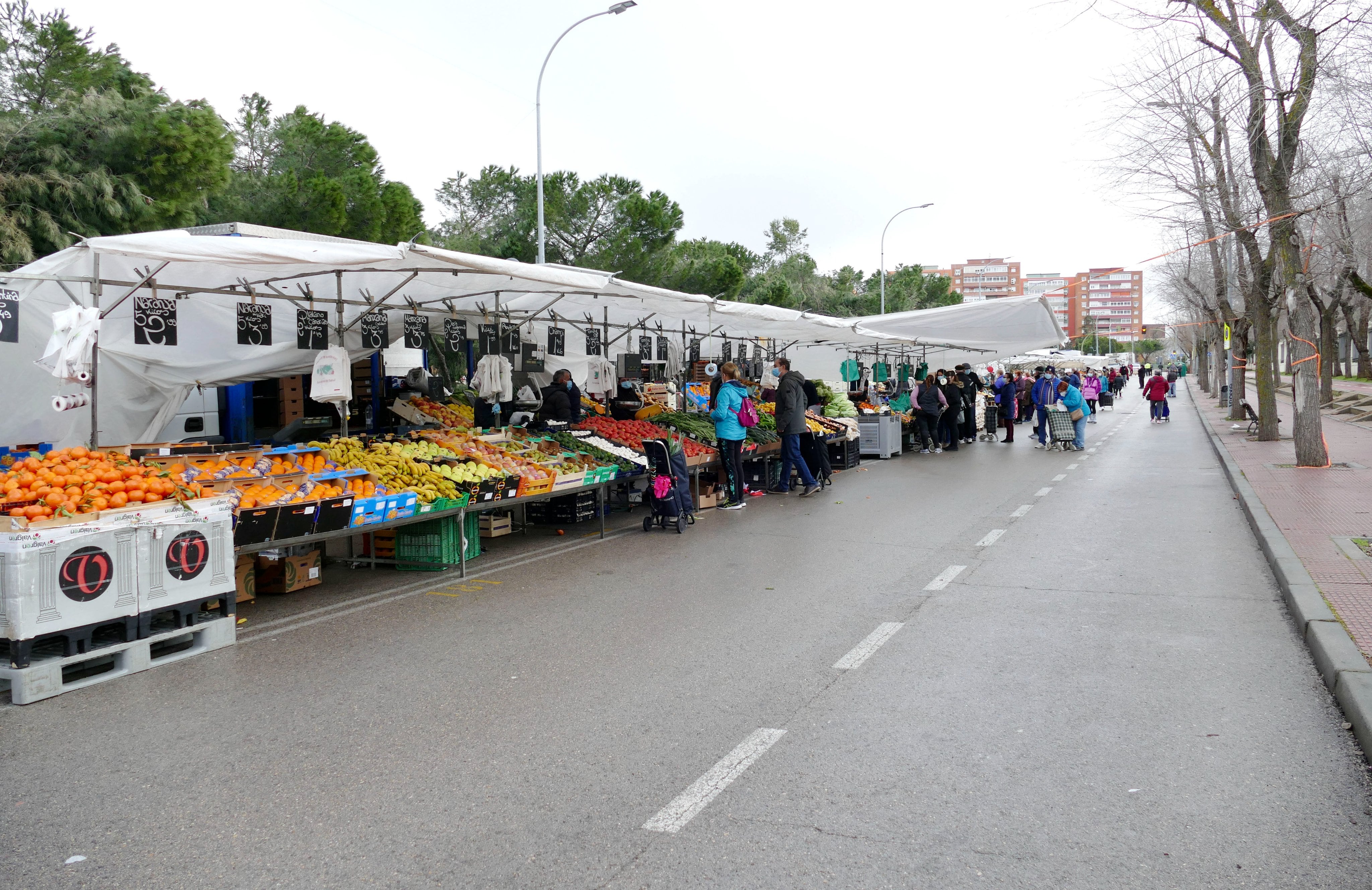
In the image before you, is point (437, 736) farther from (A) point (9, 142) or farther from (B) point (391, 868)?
(A) point (9, 142)

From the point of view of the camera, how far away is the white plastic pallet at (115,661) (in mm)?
5379

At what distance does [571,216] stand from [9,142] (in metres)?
16.4

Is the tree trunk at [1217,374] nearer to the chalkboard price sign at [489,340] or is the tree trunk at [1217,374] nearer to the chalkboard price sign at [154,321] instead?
the chalkboard price sign at [489,340]

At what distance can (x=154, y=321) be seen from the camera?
8.23m

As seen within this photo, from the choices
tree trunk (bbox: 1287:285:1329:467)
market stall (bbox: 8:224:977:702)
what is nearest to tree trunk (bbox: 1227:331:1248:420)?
tree trunk (bbox: 1287:285:1329:467)

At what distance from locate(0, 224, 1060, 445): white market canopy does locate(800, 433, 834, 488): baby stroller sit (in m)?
2.09

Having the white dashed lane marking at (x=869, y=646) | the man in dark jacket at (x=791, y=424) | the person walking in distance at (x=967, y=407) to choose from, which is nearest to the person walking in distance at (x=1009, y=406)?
the person walking in distance at (x=967, y=407)

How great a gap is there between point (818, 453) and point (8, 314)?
447 inches

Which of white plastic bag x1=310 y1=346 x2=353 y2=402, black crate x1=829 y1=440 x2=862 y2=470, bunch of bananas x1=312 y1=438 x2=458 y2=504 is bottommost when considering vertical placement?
black crate x1=829 y1=440 x2=862 y2=470

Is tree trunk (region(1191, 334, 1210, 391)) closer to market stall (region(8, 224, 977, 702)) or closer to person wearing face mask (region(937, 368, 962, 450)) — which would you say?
person wearing face mask (region(937, 368, 962, 450))

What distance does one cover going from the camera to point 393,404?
1410 centimetres

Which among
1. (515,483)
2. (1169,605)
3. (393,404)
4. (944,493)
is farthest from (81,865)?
(944,493)

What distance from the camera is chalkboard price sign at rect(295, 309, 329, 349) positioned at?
978 cm

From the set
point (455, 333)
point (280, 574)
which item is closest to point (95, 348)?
point (280, 574)
